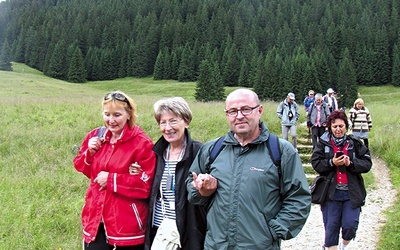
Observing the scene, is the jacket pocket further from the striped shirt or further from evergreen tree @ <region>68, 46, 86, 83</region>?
evergreen tree @ <region>68, 46, 86, 83</region>

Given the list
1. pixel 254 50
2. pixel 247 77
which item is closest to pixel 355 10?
pixel 254 50

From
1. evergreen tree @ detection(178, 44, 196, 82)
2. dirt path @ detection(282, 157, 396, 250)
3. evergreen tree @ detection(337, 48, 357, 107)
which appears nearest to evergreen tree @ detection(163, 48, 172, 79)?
evergreen tree @ detection(178, 44, 196, 82)

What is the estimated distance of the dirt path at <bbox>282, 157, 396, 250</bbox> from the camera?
5.79 metres

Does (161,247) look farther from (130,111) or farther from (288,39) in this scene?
(288,39)

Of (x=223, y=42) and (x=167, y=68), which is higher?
(x=223, y=42)

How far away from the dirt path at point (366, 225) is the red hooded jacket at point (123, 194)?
3.59 metres

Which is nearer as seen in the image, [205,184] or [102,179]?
[205,184]

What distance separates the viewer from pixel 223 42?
88250 millimetres

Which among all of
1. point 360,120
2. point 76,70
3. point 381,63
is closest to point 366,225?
point 360,120

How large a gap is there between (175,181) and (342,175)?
8.19 ft

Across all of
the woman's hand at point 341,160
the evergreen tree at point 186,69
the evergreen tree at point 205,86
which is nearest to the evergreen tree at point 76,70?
the evergreen tree at point 186,69

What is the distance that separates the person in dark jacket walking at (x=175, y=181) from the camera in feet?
9.33

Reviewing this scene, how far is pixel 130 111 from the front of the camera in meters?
3.14

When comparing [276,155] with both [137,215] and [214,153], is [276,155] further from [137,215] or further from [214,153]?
[137,215]
